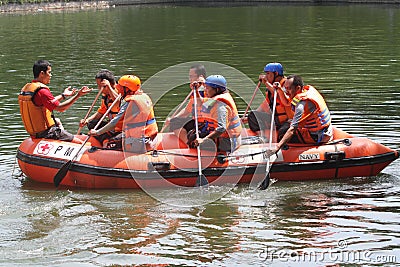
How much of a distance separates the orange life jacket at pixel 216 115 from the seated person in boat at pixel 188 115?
40 centimetres

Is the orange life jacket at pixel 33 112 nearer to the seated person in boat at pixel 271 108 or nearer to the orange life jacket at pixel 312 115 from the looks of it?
the seated person in boat at pixel 271 108

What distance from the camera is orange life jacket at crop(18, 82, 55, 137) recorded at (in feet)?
39.3

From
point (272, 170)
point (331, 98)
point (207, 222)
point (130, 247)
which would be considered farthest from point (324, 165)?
point (331, 98)

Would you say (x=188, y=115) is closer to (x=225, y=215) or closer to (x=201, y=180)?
(x=201, y=180)

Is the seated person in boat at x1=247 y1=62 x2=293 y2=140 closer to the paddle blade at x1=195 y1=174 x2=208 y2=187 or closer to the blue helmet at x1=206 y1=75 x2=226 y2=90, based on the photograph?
the blue helmet at x1=206 y1=75 x2=226 y2=90

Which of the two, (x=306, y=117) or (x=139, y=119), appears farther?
(x=306, y=117)

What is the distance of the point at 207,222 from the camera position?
1040 cm

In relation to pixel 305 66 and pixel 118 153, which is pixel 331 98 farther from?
pixel 118 153

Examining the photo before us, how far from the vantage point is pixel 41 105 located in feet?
39.4

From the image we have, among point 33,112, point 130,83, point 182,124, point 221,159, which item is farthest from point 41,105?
point 221,159

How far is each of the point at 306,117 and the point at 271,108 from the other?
0.99 meters

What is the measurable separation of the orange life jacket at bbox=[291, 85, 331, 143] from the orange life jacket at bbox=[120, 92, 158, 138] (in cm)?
227

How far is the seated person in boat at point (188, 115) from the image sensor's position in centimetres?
1241

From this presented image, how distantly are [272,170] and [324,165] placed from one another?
82 centimetres
